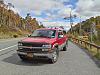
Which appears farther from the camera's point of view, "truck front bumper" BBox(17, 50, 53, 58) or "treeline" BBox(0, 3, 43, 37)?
"treeline" BBox(0, 3, 43, 37)

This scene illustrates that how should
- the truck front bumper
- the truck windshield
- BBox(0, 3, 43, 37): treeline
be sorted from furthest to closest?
BBox(0, 3, 43, 37): treeline, the truck windshield, the truck front bumper

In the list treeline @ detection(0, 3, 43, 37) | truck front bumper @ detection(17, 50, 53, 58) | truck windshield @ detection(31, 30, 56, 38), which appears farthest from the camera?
treeline @ detection(0, 3, 43, 37)

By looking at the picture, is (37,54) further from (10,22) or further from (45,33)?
(10,22)

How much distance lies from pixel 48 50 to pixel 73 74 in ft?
9.24

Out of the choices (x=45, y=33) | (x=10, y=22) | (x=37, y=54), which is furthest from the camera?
(x=10, y=22)

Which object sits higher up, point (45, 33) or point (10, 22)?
point (10, 22)

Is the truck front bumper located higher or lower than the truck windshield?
lower

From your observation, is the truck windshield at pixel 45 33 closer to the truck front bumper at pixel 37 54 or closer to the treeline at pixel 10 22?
the truck front bumper at pixel 37 54

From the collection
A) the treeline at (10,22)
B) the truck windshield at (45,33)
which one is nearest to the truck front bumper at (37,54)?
the truck windshield at (45,33)

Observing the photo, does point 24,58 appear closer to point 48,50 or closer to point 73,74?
point 48,50

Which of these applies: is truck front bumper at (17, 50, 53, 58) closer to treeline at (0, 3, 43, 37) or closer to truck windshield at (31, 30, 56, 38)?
truck windshield at (31, 30, 56, 38)

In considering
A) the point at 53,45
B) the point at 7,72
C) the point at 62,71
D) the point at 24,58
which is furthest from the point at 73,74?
the point at 24,58

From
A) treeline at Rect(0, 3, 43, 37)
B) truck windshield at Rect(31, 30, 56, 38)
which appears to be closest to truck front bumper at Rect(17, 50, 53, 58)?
truck windshield at Rect(31, 30, 56, 38)

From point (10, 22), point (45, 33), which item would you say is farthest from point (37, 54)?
point (10, 22)
